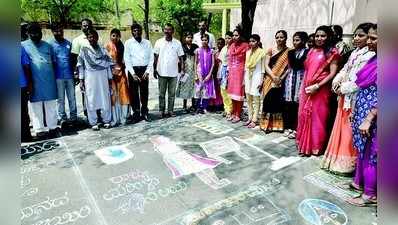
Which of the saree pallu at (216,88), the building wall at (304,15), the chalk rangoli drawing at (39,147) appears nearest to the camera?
the chalk rangoli drawing at (39,147)

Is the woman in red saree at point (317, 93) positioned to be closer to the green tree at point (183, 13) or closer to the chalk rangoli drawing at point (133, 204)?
the chalk rangoli drawing at point (133, 204)

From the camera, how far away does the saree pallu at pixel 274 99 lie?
220 inches

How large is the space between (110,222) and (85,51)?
138 inches

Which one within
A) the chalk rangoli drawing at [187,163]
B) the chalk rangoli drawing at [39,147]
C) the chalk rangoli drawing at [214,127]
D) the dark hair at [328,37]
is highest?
the dark hair at [328,37]

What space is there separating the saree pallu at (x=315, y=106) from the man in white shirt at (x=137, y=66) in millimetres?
3176

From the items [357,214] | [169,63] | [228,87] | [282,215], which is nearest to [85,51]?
[169,63]

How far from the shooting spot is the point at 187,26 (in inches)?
847

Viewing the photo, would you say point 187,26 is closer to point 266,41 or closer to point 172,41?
point 266,41

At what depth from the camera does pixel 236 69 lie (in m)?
6.51

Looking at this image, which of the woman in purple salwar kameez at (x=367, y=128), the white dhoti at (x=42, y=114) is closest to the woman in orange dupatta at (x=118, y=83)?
the white dhoti at (x=42, y=114)

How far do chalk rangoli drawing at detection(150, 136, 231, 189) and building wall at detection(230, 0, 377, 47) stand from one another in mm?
4060

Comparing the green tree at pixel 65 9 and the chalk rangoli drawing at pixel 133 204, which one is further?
the green tree at pixel 65 9

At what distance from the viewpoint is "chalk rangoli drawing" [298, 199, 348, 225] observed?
10.7 ft

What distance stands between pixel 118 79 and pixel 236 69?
2.37 meters
